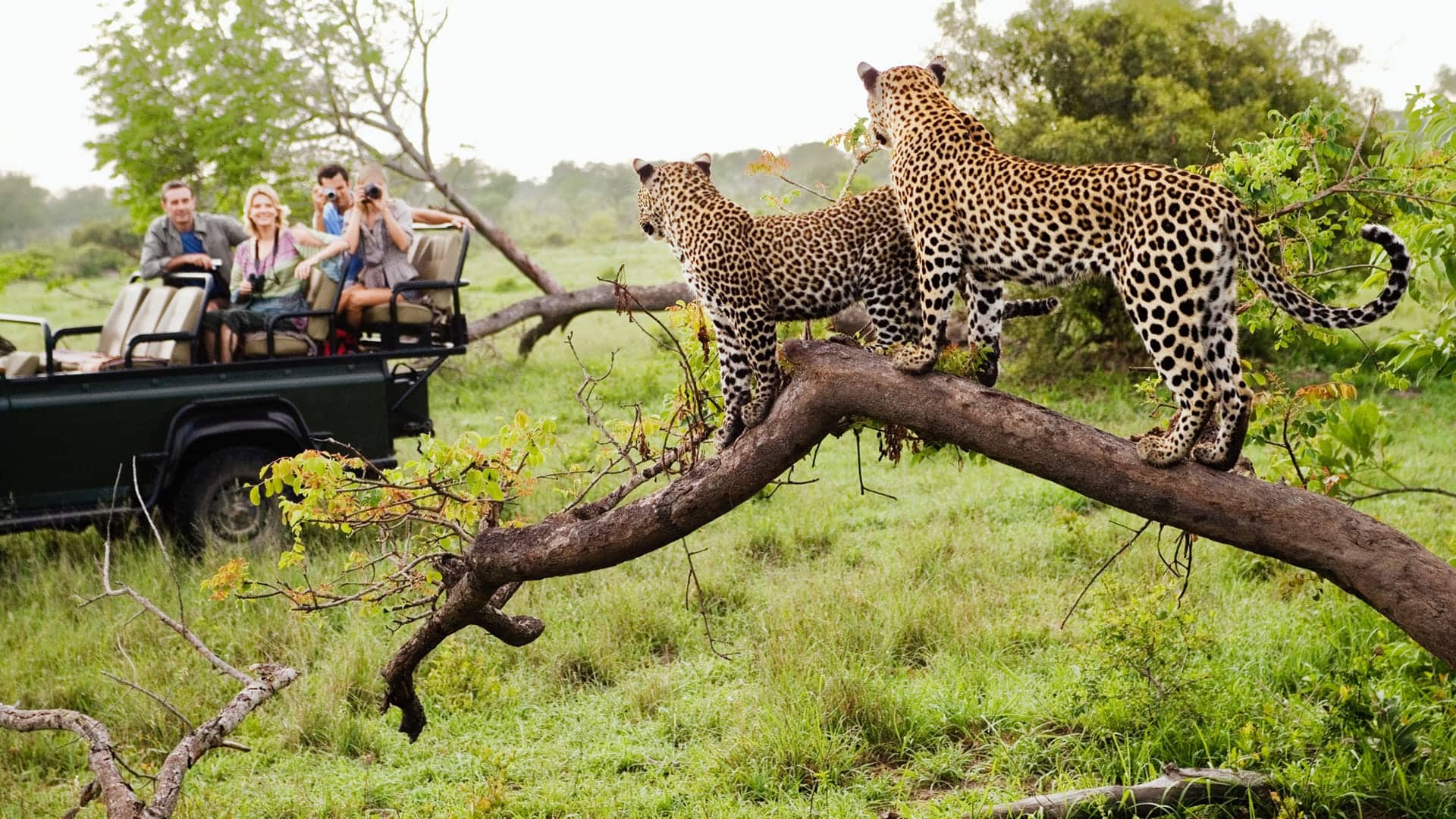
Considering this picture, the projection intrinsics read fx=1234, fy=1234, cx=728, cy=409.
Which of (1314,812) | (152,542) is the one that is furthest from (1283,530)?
(152,542)

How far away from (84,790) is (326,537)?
509 cm

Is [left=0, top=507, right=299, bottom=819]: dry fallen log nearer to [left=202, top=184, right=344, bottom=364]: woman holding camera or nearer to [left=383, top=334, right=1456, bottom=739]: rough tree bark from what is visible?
[left=383, top=334, right=1456, bottom=739]: rough tree bark

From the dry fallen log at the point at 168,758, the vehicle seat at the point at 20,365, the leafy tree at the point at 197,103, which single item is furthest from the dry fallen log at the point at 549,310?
the dry fallen log at the point at 168,758

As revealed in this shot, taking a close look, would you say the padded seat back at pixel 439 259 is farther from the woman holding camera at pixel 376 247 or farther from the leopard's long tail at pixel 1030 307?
the leopard's long tail at pixel 1030 307

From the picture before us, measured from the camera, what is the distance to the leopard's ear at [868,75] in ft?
12.8

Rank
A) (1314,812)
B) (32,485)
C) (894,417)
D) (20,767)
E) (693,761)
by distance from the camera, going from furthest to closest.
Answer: (32,485)
(20,767)
(693,761)
(1314,812)
(894,417)

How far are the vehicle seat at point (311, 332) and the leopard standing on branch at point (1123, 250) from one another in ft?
17.9

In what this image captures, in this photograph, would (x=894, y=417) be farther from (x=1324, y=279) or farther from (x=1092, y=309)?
(x=1092, y=309)

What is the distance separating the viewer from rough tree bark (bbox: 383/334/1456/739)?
3420 mm

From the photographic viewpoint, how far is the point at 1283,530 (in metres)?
3.42

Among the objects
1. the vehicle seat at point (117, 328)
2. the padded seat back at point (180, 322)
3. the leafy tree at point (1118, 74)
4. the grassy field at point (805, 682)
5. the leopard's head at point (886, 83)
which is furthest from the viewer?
the leafy tree at point (1118, 74)

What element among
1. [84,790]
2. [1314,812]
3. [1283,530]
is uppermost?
[1283,530]

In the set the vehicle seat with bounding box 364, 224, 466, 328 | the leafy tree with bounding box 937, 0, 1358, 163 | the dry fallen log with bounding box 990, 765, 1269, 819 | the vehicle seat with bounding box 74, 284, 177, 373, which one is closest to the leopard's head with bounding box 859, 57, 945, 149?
the dry fallen log with bounding box 990, 765, 1269, 819

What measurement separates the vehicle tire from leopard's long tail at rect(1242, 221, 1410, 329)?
6.58m
